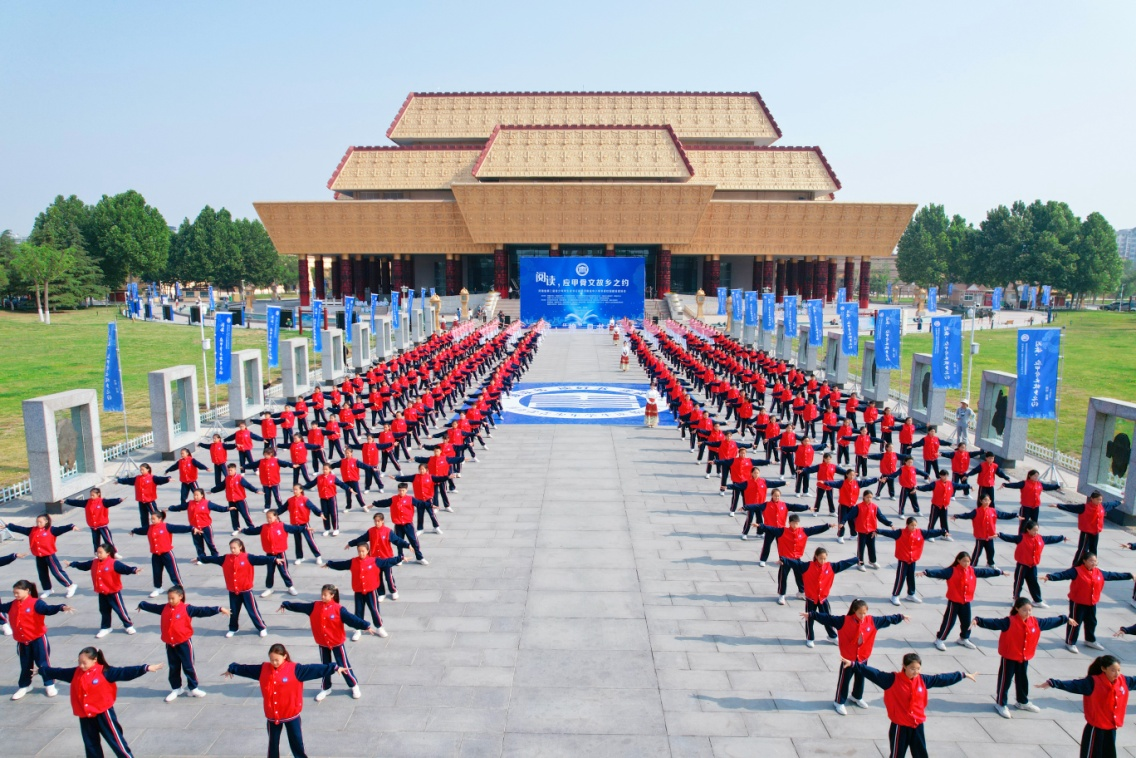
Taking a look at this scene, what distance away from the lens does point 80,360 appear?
1524 inches

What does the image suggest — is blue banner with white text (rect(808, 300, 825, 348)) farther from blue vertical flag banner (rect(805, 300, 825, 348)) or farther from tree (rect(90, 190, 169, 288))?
tree (rect(90, 190, 169, 288))

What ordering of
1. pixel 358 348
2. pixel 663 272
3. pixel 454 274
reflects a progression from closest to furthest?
1. pixel 358 348
2. pixel 663 272
3. pixel 454 274

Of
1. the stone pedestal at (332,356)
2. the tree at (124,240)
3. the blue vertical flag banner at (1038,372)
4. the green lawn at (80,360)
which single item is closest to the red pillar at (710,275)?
the green lawn at (80,360)

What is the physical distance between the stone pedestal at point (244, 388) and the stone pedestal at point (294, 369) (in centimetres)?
116

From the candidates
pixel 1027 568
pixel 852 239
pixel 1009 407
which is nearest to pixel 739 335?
pixel 852 239

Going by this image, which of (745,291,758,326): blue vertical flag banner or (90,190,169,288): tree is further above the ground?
(90,190,169,288): tree

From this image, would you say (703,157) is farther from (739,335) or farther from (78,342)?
(78,342)

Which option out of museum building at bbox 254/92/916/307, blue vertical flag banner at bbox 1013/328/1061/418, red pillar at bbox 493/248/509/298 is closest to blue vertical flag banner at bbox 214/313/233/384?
blue vertical flag banner at bbox 1013/328/1061/418

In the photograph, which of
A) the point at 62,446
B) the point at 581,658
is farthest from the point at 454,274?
the point at 581,658

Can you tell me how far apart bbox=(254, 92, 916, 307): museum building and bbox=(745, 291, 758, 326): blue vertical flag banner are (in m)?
19.0

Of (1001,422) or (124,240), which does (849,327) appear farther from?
(124,240)

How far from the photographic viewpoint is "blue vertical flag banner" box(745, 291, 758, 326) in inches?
1628

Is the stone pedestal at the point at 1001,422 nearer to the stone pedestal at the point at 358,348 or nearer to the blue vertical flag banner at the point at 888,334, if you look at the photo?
the blue vertical flag banner at the point at 888,334

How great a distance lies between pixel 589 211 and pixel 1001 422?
44.7 m
